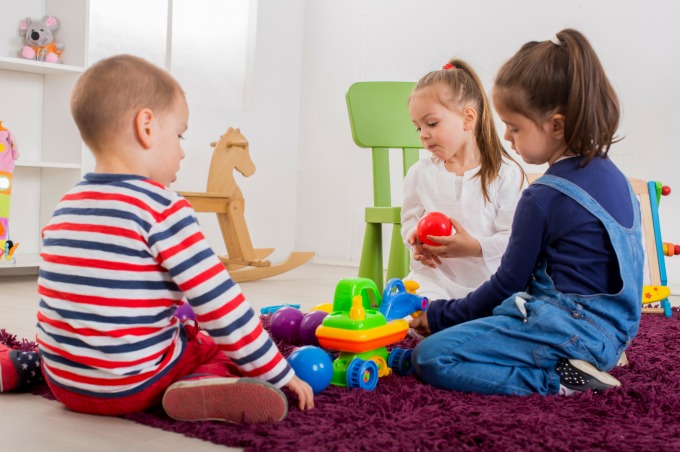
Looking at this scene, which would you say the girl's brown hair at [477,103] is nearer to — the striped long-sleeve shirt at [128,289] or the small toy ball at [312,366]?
the small toy ball at [312,366]

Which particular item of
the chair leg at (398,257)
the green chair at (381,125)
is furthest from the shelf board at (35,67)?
the chair leg at (398,257)

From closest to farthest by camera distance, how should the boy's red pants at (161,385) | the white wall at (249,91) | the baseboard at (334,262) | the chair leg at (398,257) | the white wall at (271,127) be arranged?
the boy's red pants at (161,385), the chair leg at (398,257), the white wall at (249,91), the white wall at (271,127), the baseboard at (334,262)

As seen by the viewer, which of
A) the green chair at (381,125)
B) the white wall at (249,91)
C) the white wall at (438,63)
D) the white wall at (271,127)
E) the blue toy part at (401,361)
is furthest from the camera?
the white wall at (271,127)

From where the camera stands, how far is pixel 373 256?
6.67 feet

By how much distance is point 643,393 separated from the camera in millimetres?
1120

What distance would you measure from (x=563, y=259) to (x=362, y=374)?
1.20 feet

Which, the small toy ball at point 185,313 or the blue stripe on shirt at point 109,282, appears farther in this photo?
the small toy ball at point 185,313

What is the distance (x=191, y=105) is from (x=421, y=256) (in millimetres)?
2106

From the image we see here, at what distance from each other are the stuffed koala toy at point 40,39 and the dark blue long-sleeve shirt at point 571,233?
7.35 feet

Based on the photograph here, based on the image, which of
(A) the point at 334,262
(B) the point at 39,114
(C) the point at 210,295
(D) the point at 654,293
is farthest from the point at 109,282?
(A) the point at 334,262

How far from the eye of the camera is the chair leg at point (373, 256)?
2.03 meters

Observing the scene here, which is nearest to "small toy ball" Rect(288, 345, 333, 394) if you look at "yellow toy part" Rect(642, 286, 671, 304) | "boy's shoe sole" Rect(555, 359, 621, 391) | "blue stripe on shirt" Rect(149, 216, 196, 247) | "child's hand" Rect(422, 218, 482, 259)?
"blue stripe on shirt" Rect(149, 216, 196, 247)

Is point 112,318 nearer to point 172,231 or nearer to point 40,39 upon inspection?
point 172,231

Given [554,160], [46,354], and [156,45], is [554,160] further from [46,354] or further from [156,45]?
[156,45]
